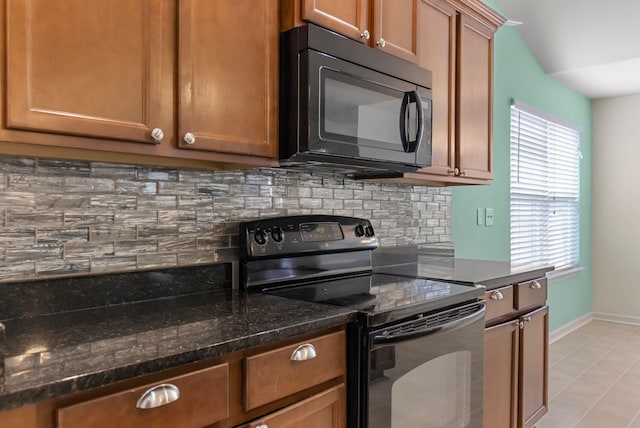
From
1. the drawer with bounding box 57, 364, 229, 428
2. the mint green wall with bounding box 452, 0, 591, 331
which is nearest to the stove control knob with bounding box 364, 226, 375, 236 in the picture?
the mint green wall with bounding box 452, 0, 591, 331

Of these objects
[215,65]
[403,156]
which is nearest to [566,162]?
[403,156]

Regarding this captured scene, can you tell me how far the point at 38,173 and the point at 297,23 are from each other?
90 cm

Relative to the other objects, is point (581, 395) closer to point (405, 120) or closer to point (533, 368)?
point (533, 368)

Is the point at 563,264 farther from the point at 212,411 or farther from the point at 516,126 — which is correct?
the point at 212,411

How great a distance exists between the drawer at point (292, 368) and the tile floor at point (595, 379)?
1909 millimetres

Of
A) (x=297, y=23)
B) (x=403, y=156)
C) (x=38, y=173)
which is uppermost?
(x=297, y=23)

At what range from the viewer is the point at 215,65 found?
133cm

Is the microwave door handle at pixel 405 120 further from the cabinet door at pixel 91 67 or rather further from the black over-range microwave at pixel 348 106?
the cabinet door at pixel 91 67

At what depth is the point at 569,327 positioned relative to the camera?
14.6 ft

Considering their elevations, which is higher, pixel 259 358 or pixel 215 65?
pixel 215 65

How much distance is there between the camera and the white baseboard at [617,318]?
15.5 ft

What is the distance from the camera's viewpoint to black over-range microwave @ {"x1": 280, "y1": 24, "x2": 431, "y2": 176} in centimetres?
146

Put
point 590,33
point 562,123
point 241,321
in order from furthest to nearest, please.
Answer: point 562,123
point 590,33
point 241,321

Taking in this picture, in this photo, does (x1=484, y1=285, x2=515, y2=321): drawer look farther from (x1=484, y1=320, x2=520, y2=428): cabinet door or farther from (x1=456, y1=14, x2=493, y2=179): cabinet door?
(x1=456, y1=14, x2=493, y2=179): cabinet door
